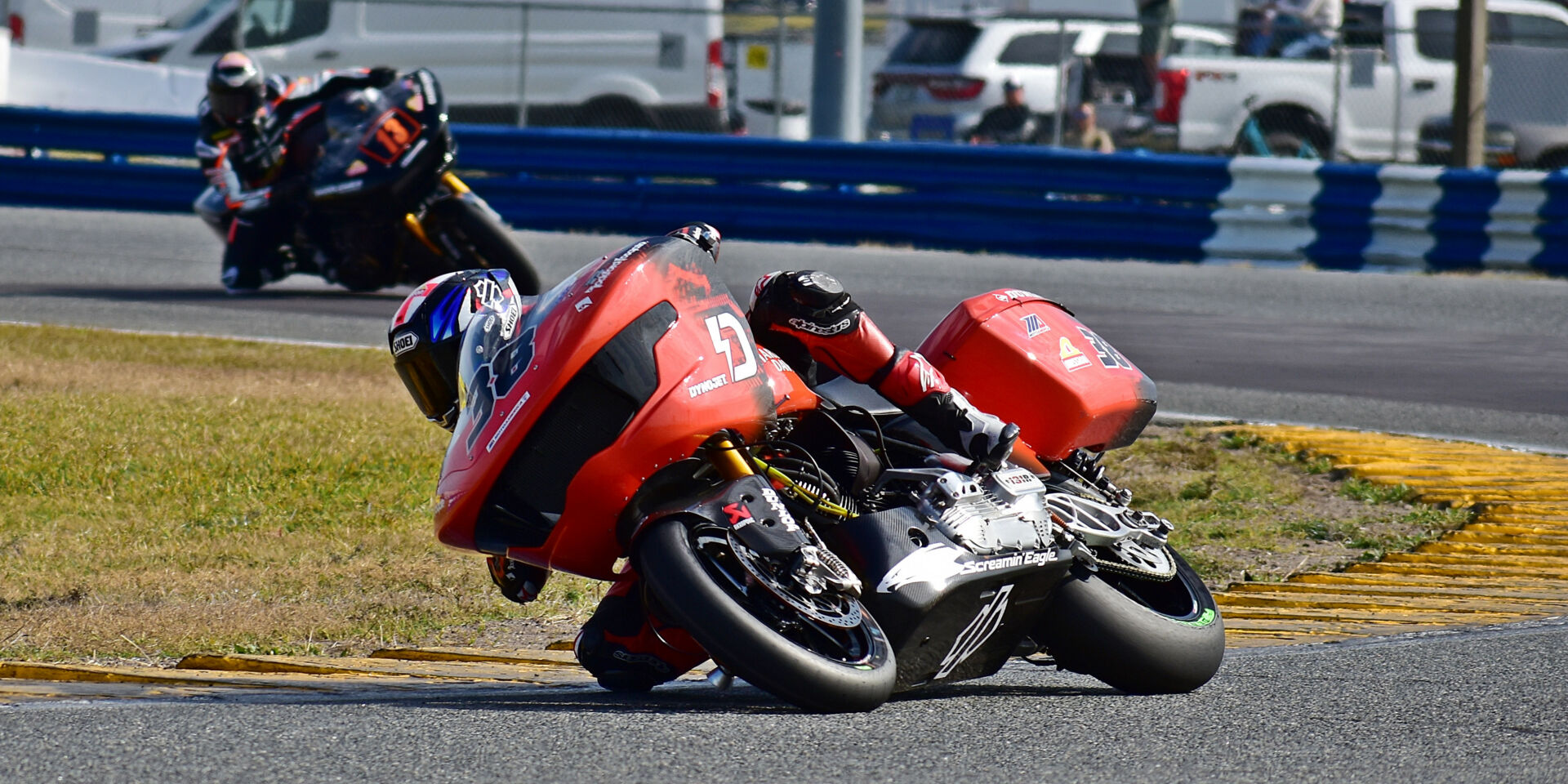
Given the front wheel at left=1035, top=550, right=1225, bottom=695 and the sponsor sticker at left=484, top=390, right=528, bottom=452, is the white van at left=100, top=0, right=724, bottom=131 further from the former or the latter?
the sponsor sticker at left=484, top=390, right=528, bottom=452

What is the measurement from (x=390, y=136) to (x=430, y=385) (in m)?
7.32

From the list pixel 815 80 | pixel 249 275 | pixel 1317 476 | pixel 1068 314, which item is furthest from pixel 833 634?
pixel 815 80

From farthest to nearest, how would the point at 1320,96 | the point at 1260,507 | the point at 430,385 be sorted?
1. the point at 1320,96
2. the point at 1260,507
3. the point at 430,385

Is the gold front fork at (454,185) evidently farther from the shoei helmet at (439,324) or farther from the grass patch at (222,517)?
the shoei helmet at (439,324)

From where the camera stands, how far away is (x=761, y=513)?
377cm

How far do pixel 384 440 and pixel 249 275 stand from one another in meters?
4.44

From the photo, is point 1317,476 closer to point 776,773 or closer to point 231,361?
point 776,773

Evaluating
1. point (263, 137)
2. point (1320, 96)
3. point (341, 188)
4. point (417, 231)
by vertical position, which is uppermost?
point (1320, 96)

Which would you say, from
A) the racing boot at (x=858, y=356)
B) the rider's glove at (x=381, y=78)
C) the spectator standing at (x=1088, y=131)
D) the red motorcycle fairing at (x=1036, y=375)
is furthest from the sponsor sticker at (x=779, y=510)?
the spectator standing at (x=1088, y=131)

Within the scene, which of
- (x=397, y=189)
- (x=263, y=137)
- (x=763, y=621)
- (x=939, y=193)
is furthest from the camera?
(x=939, y=193)

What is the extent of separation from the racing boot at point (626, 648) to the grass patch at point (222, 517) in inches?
47.4

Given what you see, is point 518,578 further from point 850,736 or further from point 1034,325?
point 1034,325

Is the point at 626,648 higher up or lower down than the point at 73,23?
lower down

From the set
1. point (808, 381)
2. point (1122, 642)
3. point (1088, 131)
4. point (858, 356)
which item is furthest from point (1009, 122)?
point (1122, 642)
